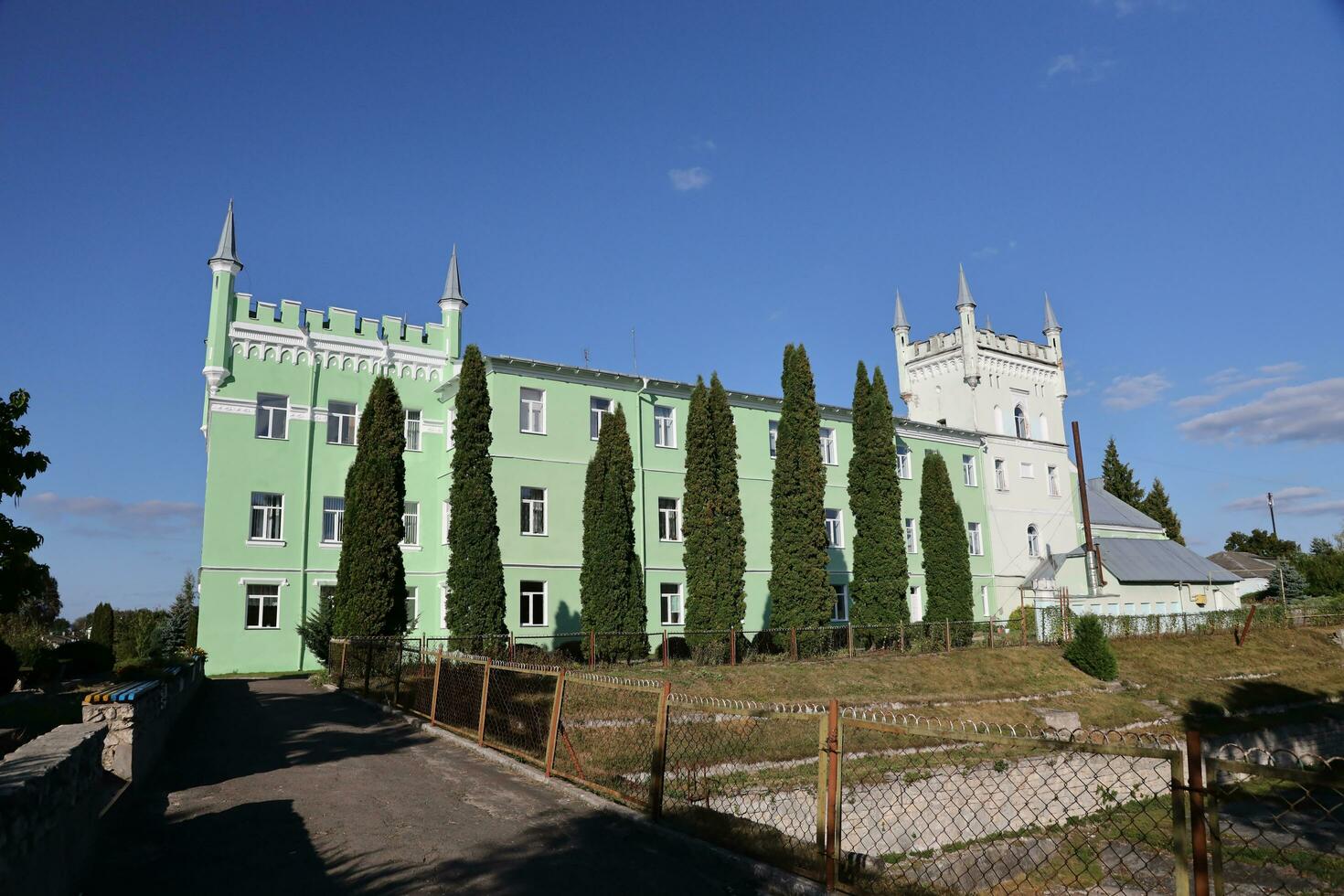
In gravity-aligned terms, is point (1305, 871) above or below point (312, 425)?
below

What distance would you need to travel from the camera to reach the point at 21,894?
14.2ft

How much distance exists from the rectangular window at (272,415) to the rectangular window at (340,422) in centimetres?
147

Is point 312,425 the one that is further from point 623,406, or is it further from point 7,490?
point 7,490

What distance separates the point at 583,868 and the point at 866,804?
7918mm

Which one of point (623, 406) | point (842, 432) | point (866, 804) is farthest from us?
point (842, 432)

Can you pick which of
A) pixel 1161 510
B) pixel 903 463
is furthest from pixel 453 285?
pixel 1161 510

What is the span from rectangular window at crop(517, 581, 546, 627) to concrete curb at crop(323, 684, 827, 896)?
1608 cm

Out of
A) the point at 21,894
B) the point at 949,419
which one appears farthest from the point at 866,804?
the point at 949,419

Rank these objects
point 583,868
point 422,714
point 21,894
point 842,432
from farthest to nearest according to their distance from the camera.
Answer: point 842,432, point 422,714, point 583,868, point 21,894

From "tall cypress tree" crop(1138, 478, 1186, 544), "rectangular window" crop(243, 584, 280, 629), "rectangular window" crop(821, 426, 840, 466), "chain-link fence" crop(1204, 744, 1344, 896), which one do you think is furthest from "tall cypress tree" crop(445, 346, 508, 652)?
"tall cypress tree" crop(1138, 478, 1186, 544)

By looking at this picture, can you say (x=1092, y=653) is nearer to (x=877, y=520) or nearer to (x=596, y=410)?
(x=877, y=520)

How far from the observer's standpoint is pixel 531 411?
31.5m

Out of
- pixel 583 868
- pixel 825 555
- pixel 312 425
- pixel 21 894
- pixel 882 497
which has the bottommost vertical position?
pixel 583 868

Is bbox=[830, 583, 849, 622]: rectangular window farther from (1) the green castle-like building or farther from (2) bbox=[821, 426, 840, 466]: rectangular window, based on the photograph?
(2) bbox=[821, 426, 840, 466]: rectangular window
